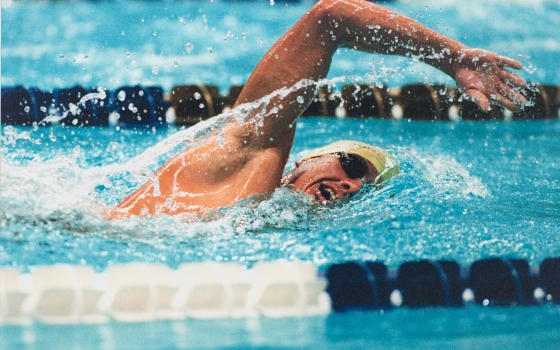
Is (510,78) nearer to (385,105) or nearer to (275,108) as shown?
(275,108)

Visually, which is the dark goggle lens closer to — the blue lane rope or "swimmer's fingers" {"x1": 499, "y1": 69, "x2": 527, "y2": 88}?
"swimmer's fingers" {"x1": 499, "y1": 69, "x2": 527, "y2": 88}

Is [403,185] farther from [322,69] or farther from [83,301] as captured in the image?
[83,301]

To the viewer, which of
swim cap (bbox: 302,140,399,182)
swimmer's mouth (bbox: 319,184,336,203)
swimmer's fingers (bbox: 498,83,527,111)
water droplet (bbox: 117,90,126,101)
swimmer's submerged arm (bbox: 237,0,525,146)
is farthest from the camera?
water droplet (bbox: 117,90,126,101)

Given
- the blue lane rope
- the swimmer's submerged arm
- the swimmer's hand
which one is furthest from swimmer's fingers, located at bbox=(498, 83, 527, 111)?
the blue lane rope

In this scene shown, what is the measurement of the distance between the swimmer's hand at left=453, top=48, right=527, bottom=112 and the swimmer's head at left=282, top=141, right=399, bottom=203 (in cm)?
51

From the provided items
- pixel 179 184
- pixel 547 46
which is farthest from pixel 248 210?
pixel 547 46

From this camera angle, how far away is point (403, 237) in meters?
2.22

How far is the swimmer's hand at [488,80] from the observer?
6.50 feet

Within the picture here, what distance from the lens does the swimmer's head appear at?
2.39 m

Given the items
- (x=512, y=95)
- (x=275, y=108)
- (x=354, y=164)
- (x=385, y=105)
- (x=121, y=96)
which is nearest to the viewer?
(x=512, y=95)

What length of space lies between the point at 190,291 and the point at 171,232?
0.37 metres

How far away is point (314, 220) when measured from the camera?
2342mm

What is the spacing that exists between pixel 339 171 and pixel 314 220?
7.6 inches

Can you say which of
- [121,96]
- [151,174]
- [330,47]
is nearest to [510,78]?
[330,47]
